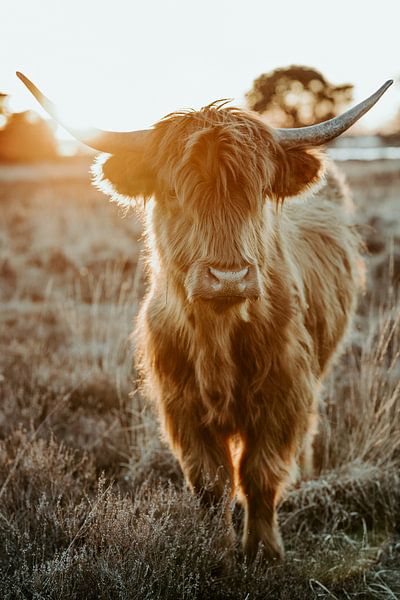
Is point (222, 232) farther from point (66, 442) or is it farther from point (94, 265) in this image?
point (94, 265)

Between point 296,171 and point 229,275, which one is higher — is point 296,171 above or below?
above

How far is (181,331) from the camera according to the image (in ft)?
10.8

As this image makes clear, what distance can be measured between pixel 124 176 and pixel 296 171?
2.55ft

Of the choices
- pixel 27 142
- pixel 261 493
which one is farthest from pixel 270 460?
pixel 27 142

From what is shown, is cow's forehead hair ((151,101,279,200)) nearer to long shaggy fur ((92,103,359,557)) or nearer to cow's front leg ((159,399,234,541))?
long shaggy fur ((92,103,359,557))

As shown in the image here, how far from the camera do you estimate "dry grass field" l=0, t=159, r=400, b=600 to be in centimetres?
282

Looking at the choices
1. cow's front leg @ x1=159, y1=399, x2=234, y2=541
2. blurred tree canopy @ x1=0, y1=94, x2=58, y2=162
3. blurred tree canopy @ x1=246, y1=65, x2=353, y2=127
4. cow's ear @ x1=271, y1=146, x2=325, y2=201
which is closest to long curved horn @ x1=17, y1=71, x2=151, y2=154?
cow's ear @ x1=271, y1=146, x2=325, y2=201

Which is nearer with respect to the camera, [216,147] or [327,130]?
[216,147]

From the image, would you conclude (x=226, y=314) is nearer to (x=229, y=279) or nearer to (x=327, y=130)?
(x=229, y=279)

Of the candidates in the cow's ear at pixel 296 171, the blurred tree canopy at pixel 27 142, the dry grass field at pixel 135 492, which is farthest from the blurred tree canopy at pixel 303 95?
the cow's ear at pixel 296 171

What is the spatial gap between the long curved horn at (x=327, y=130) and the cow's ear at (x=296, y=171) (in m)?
0.05

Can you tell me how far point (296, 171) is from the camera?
10.9 ft

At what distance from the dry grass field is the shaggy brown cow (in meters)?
0.30

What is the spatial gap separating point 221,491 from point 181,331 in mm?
804
